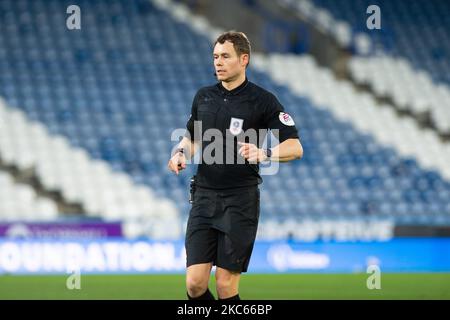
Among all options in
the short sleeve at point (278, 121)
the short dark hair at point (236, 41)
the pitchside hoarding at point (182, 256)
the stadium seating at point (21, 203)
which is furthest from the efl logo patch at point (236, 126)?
the stadium seating at point (21, 203)

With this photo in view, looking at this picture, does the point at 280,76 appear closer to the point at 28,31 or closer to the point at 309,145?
the point at 309,145

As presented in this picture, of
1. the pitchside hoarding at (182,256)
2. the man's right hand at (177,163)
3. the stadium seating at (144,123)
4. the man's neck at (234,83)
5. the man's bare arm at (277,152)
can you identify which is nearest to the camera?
the man's bare arm at (277,152)

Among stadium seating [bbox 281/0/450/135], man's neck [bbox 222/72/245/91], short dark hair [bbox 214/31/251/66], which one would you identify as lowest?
man's neck [bbox 222/72/245/91]

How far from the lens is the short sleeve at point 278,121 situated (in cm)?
727

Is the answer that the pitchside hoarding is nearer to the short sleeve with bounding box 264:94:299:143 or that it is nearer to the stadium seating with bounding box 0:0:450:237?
the stadium seating with bounding box 0:0:450:237

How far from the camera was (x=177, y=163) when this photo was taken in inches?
282

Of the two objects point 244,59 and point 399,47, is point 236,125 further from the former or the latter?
point 399,47

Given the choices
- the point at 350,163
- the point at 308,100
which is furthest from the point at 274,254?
the point at 308,100

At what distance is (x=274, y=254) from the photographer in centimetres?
1554

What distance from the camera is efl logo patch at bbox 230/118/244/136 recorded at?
7270mm

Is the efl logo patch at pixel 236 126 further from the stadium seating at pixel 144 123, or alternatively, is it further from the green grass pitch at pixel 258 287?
the stadium seating at pixel 144 123

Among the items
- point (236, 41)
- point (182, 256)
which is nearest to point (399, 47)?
point (182, 256)

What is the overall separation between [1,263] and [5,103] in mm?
5540

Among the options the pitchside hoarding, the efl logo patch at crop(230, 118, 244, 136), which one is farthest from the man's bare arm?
the pitchside hoarding
